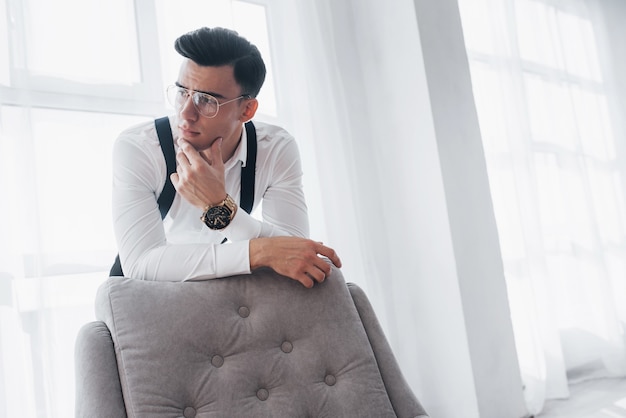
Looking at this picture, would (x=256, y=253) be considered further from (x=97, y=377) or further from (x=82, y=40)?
(x=82, y=40)

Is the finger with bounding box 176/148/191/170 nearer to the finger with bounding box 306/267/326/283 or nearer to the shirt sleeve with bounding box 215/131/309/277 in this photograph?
the shirt sleeve with bounding box 215/131/309/277

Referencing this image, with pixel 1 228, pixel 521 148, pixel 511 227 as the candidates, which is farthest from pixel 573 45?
pixel 1 228

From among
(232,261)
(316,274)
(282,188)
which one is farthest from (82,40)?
(316,274)

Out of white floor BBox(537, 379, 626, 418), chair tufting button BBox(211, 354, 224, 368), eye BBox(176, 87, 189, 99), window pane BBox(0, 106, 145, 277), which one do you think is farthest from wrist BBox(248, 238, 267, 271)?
white floor BBox(537, 379, 626, 418)

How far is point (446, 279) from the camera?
7.81ft

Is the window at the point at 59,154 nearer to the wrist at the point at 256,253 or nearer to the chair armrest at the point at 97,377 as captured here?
the chair armrest at the point at 97,377

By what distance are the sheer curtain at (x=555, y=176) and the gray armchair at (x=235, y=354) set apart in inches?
69.6

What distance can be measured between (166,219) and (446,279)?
127cm

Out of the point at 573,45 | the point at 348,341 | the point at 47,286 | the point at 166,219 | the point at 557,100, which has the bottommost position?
the point at 348,341

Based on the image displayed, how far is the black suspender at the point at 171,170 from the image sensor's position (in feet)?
4.61

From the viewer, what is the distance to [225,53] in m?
1.47

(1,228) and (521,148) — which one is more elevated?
(521,148)

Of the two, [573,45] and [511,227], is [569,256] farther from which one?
[573,45]

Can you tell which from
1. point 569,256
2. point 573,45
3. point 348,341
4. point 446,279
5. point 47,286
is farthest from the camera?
point 573,45
